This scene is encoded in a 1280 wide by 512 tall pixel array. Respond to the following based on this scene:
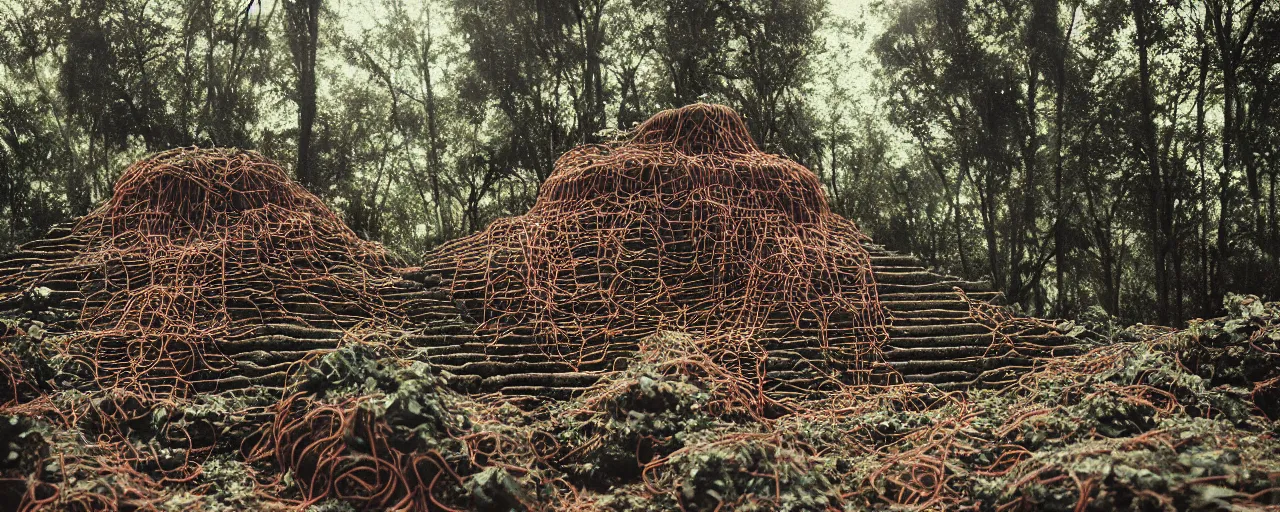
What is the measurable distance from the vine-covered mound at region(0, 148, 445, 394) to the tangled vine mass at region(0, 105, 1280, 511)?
32 mm

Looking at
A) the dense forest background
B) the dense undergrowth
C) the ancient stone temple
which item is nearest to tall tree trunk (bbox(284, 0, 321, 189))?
the dense forest background

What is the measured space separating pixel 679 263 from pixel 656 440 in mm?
3008

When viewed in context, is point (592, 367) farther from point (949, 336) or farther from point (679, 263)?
point (949, 336)

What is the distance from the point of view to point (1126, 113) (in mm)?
20984

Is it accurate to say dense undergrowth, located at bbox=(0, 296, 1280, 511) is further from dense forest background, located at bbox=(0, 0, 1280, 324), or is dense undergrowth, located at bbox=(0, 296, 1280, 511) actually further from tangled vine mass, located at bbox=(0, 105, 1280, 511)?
dense forest background, located at bbox=(0, 0, 1280, 324)

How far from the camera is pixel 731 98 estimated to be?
23.3 metres

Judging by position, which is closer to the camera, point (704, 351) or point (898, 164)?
point (704, 351)

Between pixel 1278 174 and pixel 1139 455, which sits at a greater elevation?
pixel 1278 174

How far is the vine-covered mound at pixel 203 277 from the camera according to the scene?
7859 mm

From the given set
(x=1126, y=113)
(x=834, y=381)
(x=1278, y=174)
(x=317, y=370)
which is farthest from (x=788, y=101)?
(x=317, y=370)

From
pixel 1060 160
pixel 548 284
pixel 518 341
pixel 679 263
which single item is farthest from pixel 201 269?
pixel 1060 160

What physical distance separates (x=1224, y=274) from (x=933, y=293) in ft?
51.2

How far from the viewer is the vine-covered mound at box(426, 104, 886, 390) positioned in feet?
27.6

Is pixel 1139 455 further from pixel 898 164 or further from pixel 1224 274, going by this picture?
pixel 898 164
